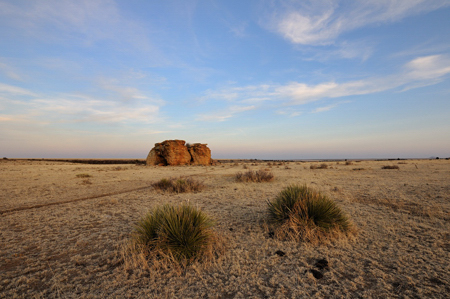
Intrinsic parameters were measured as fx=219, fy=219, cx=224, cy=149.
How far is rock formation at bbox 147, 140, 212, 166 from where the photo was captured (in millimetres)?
33312

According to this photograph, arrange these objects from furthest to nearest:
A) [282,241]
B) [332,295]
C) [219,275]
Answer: [282,241] < [219,275] < [332,295]

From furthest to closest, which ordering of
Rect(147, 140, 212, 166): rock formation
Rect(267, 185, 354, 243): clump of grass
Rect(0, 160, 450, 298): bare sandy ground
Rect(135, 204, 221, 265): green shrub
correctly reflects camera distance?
1. Rect(147, 140, 212, 166): rock formation
2. Rect(267, 185, 354, 243): clump of grass
3. Rect(135, 204, 221, 265): green shrub
4. Rect(0, 160, 450, 298): bare sandy ground

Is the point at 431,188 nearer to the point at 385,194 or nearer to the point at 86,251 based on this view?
the point at 385,194

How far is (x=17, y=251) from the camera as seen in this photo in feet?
13.3

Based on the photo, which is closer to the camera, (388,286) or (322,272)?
(388,286)

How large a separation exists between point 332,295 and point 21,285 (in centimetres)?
407

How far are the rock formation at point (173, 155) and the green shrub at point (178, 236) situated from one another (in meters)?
29.8

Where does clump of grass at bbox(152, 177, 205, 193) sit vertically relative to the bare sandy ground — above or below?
above

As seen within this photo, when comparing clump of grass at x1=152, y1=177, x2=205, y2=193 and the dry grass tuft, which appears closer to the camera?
the dry grass tuft

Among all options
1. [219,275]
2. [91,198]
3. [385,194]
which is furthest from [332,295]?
[91,198]

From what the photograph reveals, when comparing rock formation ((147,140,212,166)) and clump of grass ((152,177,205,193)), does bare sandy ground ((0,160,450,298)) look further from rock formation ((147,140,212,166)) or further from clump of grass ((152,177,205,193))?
rock formation ((147,140,212,166))

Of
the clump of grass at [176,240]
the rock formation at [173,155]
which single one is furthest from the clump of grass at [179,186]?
the rock formation at [173,155]

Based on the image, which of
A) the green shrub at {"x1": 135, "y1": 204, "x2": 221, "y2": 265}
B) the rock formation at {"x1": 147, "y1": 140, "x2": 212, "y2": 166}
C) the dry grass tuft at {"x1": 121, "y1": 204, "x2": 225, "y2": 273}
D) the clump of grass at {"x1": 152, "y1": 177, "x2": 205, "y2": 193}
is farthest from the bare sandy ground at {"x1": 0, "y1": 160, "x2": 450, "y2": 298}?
the rock formation at {"x1": 147, "y1": 140, "x2": 212, "y2": 166}

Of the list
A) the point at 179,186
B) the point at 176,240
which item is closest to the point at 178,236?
the point at 176,240
